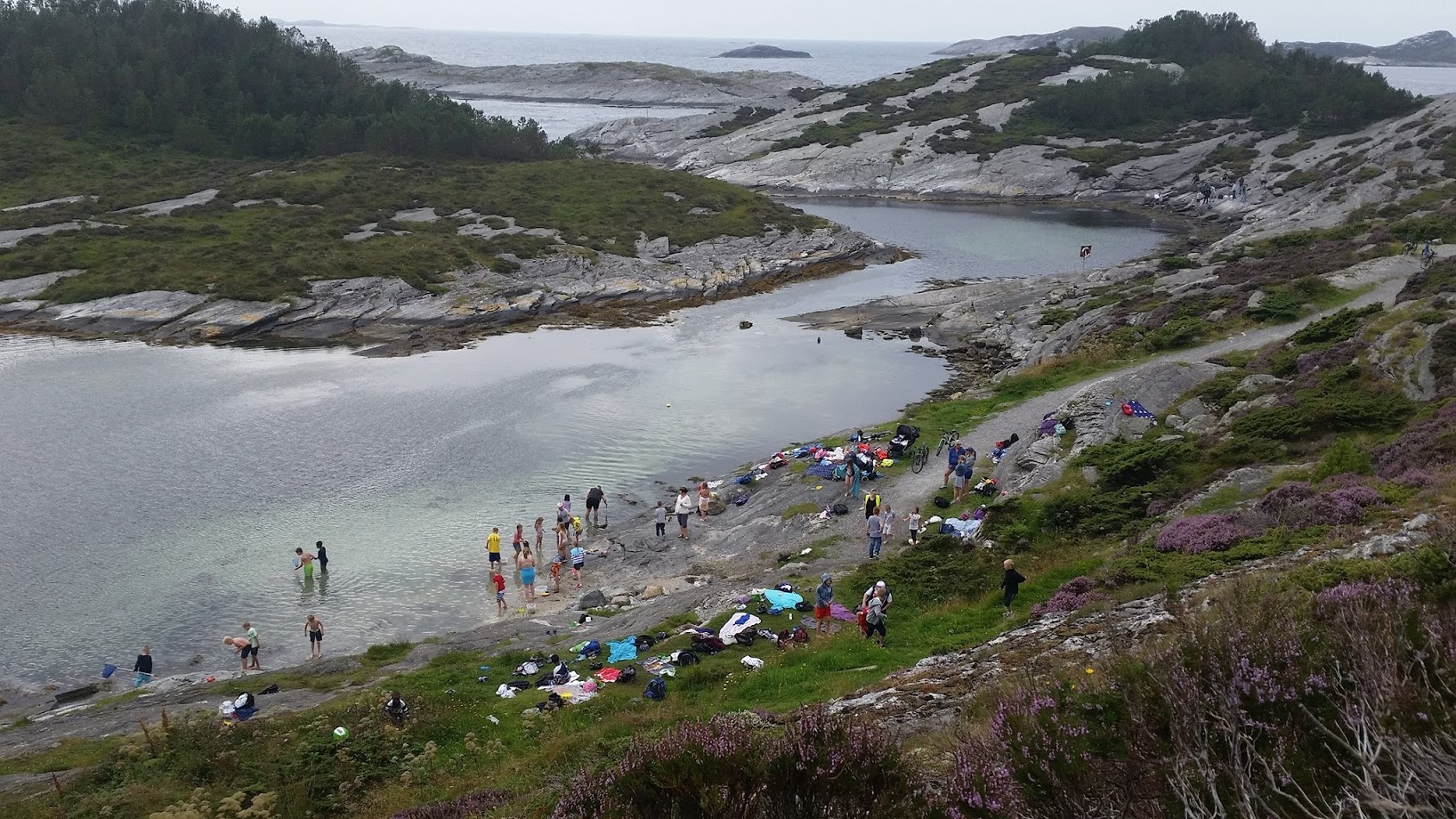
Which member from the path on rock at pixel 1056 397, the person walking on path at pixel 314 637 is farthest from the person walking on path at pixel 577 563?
the path on rock at pixel 1056 397

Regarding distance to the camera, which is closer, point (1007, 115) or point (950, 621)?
point (950, 621)

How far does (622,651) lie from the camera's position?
22203 mm

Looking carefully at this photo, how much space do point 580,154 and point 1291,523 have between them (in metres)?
101

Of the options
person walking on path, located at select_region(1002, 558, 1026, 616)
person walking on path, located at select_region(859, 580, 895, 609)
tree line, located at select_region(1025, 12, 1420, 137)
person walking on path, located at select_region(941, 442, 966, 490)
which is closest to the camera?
person walking on path, located at select_region(1002, 558, 1026, 616)

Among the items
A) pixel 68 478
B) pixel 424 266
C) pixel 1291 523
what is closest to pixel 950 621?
pixel 1291 523

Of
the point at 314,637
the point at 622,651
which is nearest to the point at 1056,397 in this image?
the point at 622,651

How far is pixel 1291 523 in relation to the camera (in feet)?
60.6

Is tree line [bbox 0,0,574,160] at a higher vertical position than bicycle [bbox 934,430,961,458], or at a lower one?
higher

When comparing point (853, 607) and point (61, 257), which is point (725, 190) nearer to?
point (61, 257)

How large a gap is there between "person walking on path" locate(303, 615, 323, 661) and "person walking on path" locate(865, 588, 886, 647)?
48.1 ft

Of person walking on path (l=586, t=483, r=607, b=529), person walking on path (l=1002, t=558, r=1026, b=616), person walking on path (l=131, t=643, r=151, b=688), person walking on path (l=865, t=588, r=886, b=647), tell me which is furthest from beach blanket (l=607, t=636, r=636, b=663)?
person walking on path (l=131, t=643, r=151, b=688)

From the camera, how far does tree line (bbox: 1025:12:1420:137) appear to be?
106000mm

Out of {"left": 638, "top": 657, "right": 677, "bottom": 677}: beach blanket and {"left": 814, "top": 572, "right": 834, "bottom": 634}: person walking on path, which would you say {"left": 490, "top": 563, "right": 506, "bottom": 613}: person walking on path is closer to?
{"left": 638, "top": 657, "right": 677, "bottom": 677}: beach blanket

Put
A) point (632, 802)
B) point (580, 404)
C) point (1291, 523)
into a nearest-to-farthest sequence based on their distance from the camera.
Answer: point (632, 802), point (1291, 523), point (580, 404)
